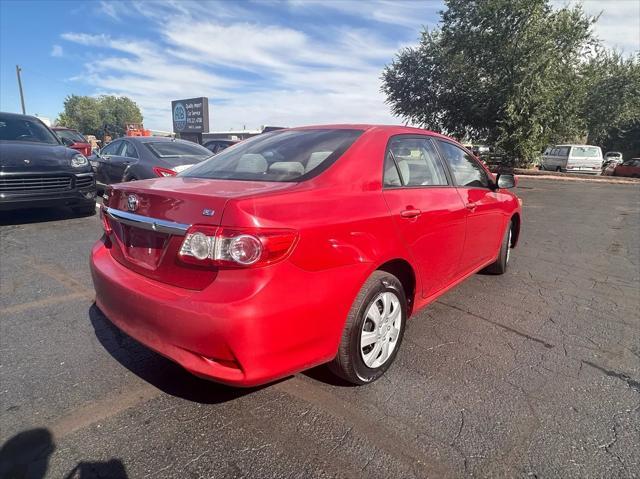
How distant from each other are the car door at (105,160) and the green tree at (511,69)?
19.3m

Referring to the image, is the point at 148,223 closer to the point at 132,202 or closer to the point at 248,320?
the point at 132,202

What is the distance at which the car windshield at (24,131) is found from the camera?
23.0ft

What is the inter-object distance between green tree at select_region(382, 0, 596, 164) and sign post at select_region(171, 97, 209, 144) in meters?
16.4

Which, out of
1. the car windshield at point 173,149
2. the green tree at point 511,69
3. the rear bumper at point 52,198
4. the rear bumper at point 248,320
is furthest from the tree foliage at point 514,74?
the rear bumper at point 248,320

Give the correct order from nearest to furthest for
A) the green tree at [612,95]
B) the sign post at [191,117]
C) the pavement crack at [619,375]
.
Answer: the pavement crack at [619,375]
the green tree at [612,95]
the sign post at [191,117]

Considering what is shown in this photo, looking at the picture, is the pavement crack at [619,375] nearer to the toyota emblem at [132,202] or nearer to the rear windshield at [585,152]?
the toyota emblem at [132,202]

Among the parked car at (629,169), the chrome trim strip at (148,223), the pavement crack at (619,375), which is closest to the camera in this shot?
the chrome trim strip at (148,223)

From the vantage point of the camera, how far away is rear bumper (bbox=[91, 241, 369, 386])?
1.89 meters

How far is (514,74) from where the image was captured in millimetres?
21703

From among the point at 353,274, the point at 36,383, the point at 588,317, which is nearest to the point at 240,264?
Result: the point at 353,274

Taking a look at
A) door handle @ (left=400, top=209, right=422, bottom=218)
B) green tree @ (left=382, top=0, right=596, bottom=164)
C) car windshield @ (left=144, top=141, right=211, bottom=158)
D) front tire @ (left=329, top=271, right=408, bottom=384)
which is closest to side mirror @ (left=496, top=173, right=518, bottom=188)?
door handle @ (left=400, top=209, right=422, bottom=218)

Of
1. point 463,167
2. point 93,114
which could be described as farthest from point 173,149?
point 93,114

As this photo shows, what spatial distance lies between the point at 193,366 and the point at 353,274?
3.02 ft

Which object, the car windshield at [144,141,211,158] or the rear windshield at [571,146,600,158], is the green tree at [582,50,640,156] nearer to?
the rear windshield at [571,146,600,158]
